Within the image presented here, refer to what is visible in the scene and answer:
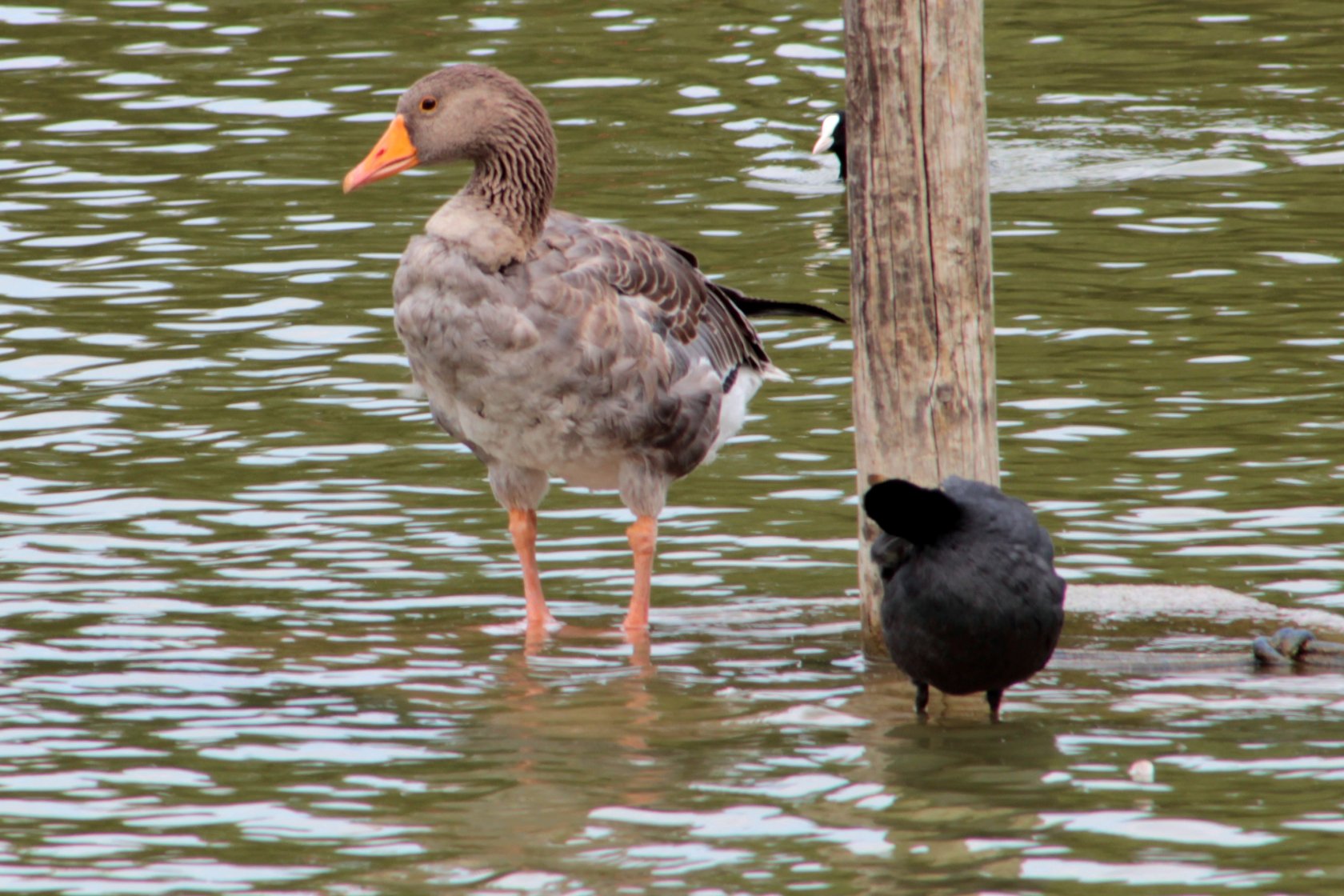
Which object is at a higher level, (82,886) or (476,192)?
(476,192)

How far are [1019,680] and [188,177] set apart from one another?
1148 centimetres

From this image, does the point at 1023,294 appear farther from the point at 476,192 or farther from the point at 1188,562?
the point at 476,192

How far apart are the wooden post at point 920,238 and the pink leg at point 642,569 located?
4.58ft

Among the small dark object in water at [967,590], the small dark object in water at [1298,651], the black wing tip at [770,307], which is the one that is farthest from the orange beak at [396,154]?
the small dark object in water at [1298,651]

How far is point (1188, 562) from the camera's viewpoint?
9.34 metres

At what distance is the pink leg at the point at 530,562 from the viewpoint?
902 centimetres

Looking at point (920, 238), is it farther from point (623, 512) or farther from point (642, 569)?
point (623, 512)

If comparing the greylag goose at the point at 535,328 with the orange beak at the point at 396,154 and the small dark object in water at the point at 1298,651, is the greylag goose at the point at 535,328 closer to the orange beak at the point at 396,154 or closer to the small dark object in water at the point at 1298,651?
the orange beak at the point at 396,154

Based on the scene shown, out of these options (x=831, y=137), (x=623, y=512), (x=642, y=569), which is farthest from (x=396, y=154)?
(x=831, y=137)

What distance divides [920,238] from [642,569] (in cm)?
223

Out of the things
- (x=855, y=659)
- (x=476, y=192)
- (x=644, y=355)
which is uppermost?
(x=476, y=192)

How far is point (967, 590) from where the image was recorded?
7.21m

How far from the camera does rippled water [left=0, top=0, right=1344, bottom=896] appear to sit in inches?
259

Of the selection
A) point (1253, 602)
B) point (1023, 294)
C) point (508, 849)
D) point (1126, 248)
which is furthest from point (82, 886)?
point (1126, 248)
